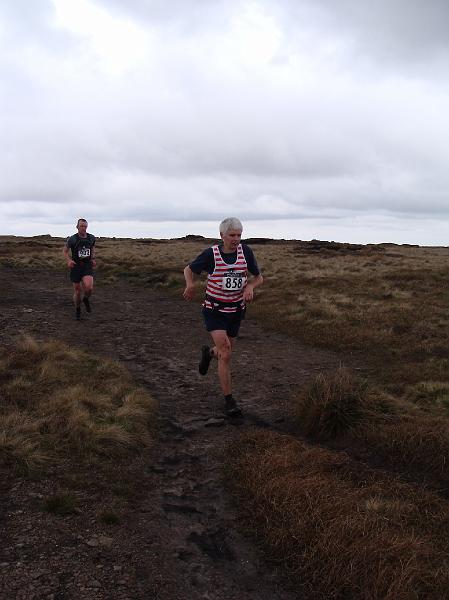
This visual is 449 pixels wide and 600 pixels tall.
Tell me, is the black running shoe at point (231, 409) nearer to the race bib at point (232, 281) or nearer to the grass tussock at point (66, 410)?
the grass tussock at point (66, 410)

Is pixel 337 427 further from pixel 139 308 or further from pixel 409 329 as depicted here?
pixel 139 308

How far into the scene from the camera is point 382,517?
400 cm

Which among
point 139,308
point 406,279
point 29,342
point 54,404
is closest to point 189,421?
point 54,404

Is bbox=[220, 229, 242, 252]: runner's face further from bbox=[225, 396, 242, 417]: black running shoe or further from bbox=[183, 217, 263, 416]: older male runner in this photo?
bbox=[225, 396, 242, 417]: black running shoe

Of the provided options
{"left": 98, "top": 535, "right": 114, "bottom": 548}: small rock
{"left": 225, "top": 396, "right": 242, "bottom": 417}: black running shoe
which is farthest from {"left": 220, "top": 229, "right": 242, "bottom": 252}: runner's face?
{"left": 98, "top": 535, "right": 114, "bottom": 548}: small rock

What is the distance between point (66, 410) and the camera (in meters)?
6.17

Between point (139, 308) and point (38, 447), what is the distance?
1191cm

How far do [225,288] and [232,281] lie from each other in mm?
134

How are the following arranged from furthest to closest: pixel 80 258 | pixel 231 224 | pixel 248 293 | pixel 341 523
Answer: pixel 80 258 < pixel 248 293 < pixel 231 224 < pixel 341 523

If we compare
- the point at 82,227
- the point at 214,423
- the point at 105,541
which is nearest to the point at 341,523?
the point at 105,541

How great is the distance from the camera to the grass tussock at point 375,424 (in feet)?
17.3

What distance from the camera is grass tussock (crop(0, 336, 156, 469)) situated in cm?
526

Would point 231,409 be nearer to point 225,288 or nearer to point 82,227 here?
point 225,288

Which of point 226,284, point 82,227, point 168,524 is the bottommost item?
point 168,524
